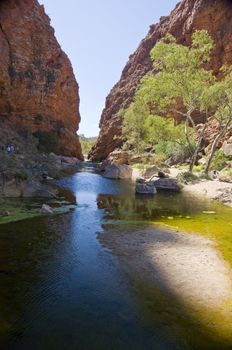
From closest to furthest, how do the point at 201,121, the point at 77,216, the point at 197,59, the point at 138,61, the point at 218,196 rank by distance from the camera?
the point at 77,216, the point at 218,196, the point at 197,59, the point at 201,121, the point at 138,61

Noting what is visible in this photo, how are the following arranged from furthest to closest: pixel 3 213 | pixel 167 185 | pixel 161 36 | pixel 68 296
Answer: pixel 161 36, pixel 167 185, pixel 3 213, pixel 68 296

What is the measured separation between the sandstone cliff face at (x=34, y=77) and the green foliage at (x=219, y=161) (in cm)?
3082

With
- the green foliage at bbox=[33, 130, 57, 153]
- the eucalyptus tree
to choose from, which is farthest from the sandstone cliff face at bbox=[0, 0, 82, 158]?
the eucalyptus tree

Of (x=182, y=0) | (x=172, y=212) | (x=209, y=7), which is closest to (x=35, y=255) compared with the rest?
(x=172, y=212)

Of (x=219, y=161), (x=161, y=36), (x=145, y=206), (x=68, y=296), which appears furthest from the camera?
(x=161, y=36)

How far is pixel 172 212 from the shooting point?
18.6 metres

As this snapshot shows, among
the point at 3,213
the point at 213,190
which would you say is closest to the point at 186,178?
the point at 213,190

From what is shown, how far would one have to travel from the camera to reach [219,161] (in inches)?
1667

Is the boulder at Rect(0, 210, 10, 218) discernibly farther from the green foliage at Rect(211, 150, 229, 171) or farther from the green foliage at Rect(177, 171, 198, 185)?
the green foliage at Rect(211, 150, 229, 171)

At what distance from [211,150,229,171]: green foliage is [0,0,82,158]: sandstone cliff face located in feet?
101

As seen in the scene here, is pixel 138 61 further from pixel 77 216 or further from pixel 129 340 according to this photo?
pixel 129 340

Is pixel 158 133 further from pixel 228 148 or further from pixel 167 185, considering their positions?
pixel 228 148

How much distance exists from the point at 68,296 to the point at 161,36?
101475 millimetres

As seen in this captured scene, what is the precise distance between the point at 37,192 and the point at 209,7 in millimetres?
72105
